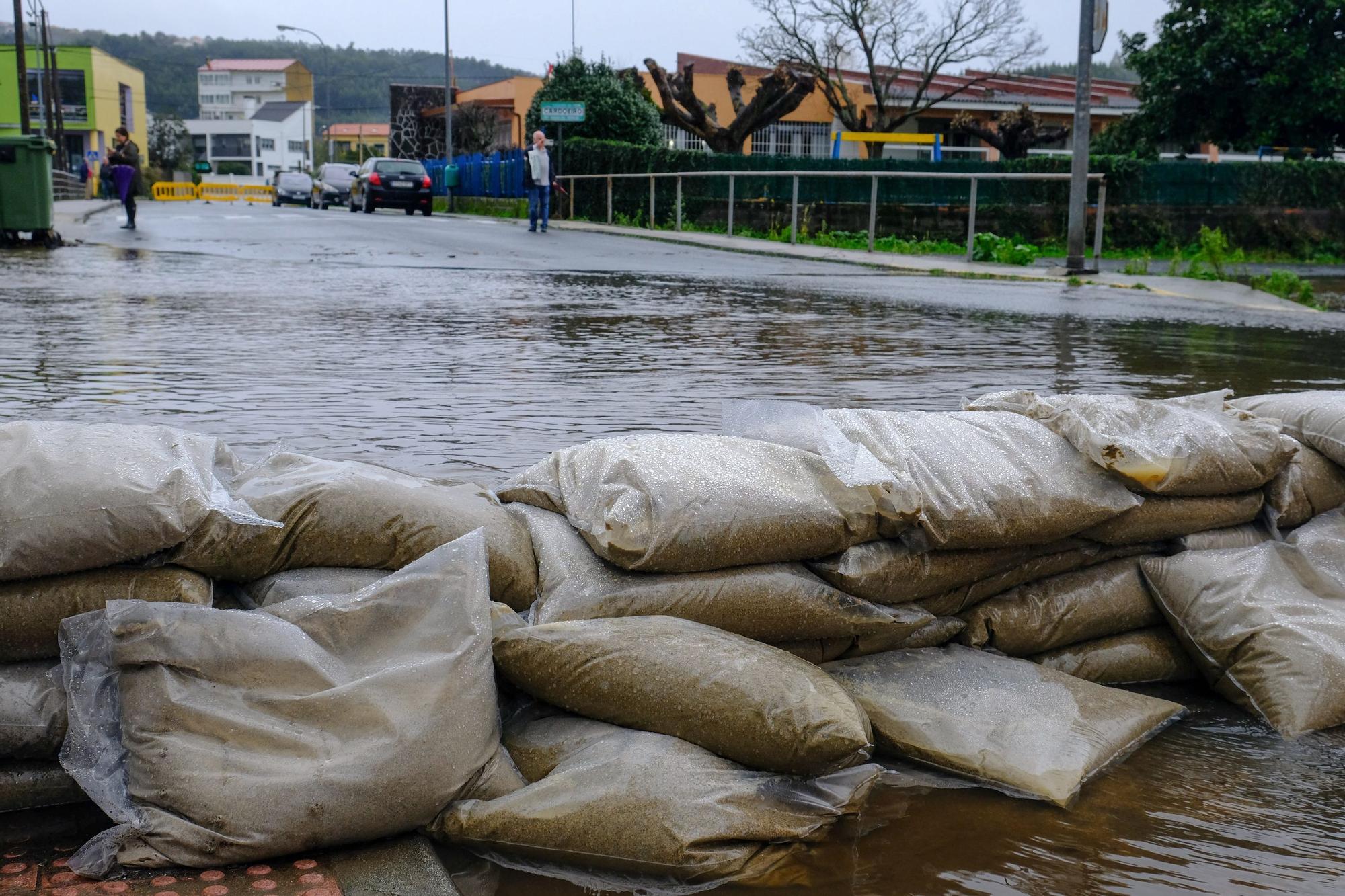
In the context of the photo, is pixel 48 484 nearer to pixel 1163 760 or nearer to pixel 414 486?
pixel 414 486

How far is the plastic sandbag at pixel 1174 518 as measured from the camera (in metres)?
2.99

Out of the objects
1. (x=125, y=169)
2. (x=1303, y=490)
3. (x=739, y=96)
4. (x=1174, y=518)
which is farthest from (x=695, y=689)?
(x=739, y=96)

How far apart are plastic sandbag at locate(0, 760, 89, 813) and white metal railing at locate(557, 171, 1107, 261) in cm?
1415

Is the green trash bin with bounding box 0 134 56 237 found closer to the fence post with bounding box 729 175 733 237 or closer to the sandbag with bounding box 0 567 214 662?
the fence post with bounding box 729 175 733 237

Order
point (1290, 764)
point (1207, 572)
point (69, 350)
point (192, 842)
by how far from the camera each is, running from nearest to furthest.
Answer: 1. point (192, 842)
2. point (1290, 764)
3. point (1207, 572)
4. point (69, 350)

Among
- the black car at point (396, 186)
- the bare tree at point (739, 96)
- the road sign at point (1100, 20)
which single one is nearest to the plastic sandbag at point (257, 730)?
the road sign at point (1100, 20)

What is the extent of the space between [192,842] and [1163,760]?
1.76m

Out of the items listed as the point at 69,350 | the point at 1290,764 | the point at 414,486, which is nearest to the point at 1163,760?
the point at 1290,764

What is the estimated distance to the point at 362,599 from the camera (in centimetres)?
227

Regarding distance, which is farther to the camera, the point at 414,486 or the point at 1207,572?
the point at 1207,572

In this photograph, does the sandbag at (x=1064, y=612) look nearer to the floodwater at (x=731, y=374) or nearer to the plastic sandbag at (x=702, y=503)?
the floodwater at (x=731, y=374)

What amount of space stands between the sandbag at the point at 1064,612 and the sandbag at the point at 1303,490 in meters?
0.36

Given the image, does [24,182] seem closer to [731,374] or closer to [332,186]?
[731,374]

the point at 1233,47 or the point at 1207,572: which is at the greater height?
the point at 1233,47
